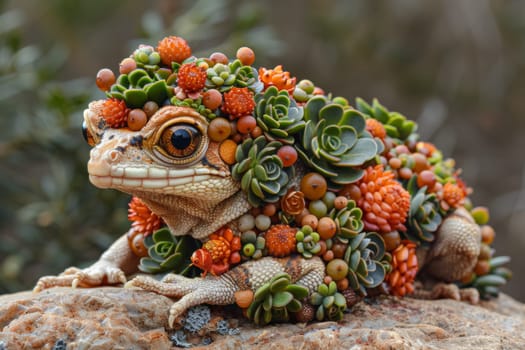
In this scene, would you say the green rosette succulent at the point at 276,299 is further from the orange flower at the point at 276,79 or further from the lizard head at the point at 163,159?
the orange flower at the point at 276,79

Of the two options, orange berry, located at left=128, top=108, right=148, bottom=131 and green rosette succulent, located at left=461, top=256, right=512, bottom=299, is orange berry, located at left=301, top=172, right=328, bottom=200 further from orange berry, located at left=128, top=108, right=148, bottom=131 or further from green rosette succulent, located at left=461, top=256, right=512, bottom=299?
green rosette succulent, located at left=461, top=256, right=512, bottom=299

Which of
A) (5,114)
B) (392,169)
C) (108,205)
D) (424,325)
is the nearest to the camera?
(424,325)

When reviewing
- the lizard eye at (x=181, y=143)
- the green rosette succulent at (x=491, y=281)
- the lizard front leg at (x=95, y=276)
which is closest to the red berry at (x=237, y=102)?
the lizard eye at (x=181, y=143)

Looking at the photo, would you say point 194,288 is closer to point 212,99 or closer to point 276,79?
point 212,99

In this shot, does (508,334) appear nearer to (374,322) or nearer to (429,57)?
(374,322)

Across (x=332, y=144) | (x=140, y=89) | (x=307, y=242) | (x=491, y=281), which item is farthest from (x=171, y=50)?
(x=491, y=281)

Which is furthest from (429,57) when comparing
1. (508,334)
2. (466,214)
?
(508,334)
